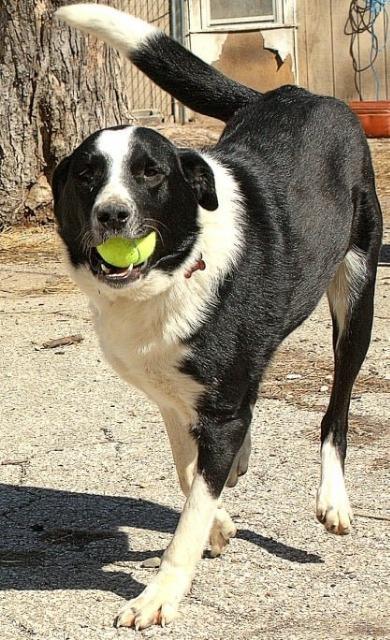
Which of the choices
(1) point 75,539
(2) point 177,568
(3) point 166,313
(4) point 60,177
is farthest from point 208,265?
(1) point 75,539

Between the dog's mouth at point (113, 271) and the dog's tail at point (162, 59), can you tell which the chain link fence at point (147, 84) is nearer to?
the dog's tail at point (162, 59)

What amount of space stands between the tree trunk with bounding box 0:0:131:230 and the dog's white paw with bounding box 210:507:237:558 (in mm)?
5478

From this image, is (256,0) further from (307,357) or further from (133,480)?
(133,480)

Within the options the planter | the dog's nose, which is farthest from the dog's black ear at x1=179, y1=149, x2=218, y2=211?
the planter

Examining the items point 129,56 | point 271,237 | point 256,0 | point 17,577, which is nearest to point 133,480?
point 17,577

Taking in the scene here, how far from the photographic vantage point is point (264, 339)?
3.92 meters

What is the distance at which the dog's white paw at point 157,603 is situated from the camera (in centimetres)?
351

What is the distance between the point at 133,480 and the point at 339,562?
105 centimetres

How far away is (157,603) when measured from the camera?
11.6 feet

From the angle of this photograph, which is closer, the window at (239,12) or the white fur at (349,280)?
the white fur at (349,280)

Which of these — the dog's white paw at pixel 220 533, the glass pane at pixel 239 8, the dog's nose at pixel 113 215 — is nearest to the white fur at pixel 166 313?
the dog's nose at pixel 113 215

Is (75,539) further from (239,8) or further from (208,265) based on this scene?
(239,8)

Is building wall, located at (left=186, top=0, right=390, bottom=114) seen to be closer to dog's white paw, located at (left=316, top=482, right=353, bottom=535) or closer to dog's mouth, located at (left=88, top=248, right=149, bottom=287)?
dog's white paw, located at (left=316, top=482, right=353, bottom=535)

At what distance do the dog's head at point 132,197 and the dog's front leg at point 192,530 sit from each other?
1.67 ft
